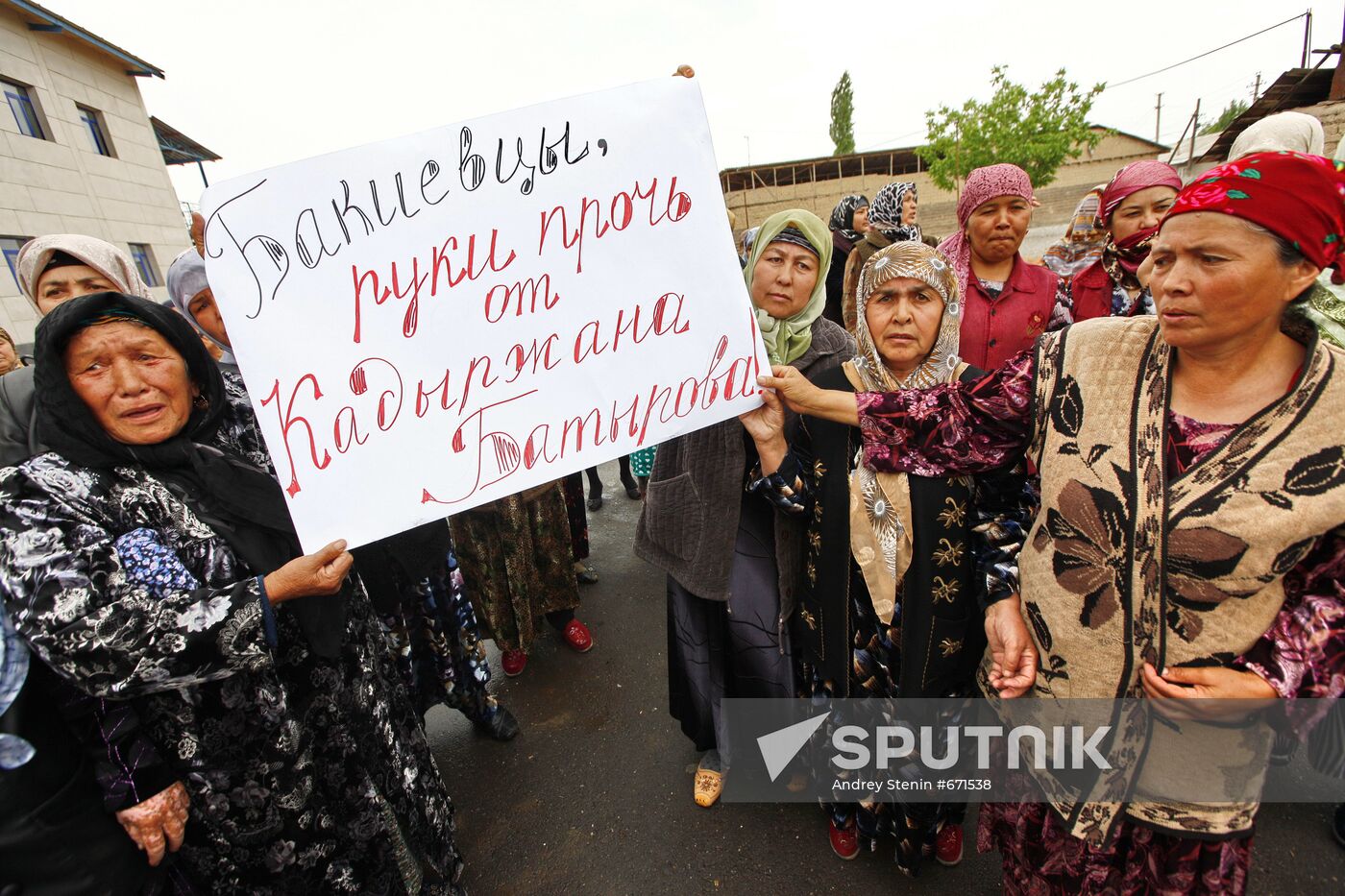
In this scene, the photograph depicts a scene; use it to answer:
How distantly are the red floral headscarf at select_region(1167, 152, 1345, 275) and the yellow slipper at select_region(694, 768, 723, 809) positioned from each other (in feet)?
7.00

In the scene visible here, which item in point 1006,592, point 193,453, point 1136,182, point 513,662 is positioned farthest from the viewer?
point 513,662

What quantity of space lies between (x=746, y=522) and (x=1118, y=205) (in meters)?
2.22

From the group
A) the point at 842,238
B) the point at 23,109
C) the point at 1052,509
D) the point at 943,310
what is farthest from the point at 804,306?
the point at 23,109

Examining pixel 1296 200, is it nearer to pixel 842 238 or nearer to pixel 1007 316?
pixel 1007 316

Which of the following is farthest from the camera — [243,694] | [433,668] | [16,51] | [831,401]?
[16,51]

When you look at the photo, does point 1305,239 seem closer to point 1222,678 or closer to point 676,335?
point 1222,678

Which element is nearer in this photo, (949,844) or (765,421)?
(765,421)

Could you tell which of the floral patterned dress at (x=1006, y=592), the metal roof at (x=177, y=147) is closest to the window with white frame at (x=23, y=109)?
the metal roof at (x=177, y=147)

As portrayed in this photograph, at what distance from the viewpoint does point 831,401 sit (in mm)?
1392

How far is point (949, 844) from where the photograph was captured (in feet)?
5.78

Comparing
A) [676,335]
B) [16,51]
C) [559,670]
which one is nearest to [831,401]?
[676,335]

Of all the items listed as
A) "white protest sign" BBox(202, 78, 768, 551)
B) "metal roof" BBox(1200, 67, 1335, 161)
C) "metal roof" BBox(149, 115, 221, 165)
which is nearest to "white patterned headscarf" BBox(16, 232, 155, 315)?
"white protest sign" BBox(202, 78, 768, 551)

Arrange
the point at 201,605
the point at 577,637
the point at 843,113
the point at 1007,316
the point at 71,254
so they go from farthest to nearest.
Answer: the point at 843,113 < the point at 577,637 < the point at 1007,316 < the point at 71,254 < the point at 201,605

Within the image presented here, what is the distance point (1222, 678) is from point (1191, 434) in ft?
1.40
